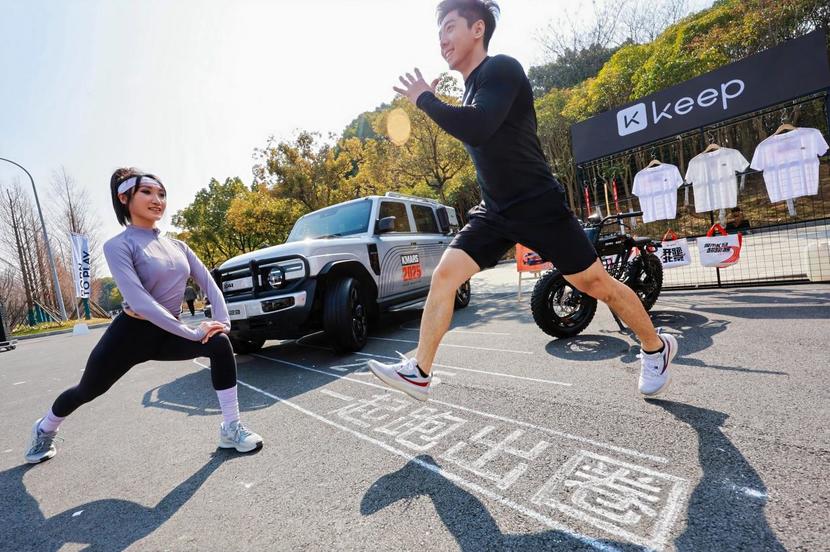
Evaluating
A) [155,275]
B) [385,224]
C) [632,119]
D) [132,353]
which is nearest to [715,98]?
[632,119]

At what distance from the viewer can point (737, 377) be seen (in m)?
2.76

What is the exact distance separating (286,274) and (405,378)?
2668mm

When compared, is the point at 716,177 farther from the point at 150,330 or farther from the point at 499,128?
the point at 150,330

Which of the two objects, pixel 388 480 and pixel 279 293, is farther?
pixel 279 293

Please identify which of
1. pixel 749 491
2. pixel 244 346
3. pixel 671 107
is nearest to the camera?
pixel 749 491

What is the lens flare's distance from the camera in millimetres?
20125

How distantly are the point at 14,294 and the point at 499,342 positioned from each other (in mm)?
41760

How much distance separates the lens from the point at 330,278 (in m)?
4.85

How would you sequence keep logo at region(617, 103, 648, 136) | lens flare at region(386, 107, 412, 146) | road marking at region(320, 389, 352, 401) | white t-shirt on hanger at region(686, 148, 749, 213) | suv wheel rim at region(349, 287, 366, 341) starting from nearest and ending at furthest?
road marking at region(320, 389, 352, 401) < suv wheel rim at region(349, 287, 366, 341) < white t-shirt on hanger at region(686, 148, 749, 213) < keep logo at region(617, 103, 648, 136) < lens flare at region(386, 107, 412, 146)

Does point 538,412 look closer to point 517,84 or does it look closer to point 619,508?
point 619,508

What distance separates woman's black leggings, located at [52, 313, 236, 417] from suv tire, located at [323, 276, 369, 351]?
1.96 metres

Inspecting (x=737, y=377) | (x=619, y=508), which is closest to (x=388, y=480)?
(x=619, y=508)

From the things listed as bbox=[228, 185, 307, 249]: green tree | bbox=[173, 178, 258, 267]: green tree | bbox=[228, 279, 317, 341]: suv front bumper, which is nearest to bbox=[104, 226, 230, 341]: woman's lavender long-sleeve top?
bbox=[228, 279, 317, 341]: suv front bumper

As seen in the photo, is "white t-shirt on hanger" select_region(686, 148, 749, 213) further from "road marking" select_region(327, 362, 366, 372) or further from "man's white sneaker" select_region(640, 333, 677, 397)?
"road marking" select_region(327, 362, 366, 372)
